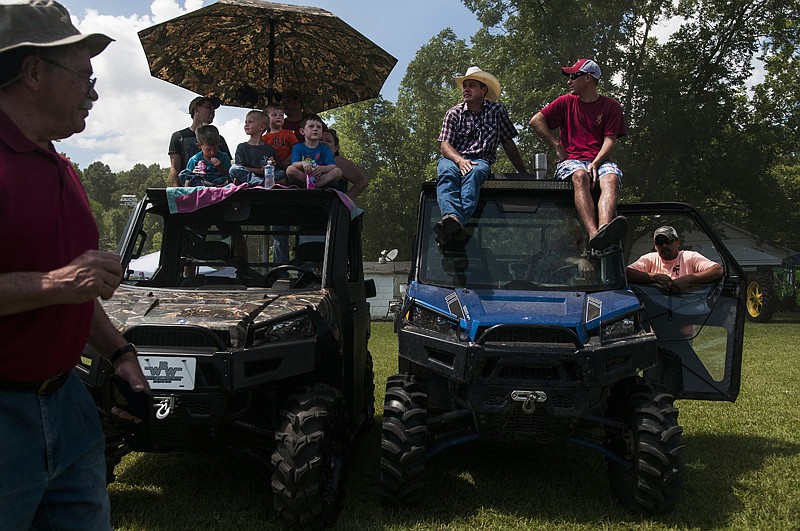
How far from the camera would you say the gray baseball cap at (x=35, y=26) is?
191 cm

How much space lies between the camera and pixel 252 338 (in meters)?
4.18

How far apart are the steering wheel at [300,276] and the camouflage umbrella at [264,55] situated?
10.1ft

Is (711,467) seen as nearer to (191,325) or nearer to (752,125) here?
(191,325)

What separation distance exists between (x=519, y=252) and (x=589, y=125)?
1.62 m

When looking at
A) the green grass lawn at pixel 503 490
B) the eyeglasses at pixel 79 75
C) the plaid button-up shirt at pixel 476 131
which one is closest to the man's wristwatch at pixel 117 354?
the eyeglasses at pixel 79 75

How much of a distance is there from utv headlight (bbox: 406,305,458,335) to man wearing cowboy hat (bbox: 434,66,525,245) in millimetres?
1000

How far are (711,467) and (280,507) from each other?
11.6 feet

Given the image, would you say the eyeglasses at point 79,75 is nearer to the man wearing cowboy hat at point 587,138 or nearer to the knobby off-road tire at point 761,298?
the man wearing cowboy hat at point 587,138

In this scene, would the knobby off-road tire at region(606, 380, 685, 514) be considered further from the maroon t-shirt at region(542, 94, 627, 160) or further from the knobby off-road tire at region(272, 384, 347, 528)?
the maroon t-shirt at region(542, 94, 627, 160)

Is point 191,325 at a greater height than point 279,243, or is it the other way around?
point 279,243

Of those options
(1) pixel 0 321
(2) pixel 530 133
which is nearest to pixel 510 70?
(2) pixel 530 133

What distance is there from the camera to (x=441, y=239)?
524 cm

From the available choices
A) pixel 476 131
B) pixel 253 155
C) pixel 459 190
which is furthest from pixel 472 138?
pixel 253 155

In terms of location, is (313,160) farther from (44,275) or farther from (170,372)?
(44,275)
